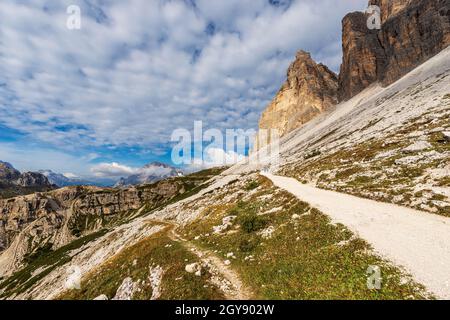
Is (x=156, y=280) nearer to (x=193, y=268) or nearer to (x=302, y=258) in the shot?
(x=193, y=268)

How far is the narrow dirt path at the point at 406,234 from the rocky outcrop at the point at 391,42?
5676 inches

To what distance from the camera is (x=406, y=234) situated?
15930 mm

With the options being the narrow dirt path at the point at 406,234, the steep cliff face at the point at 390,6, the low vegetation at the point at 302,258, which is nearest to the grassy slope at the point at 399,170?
the narrow dirt path at the point at 406,234

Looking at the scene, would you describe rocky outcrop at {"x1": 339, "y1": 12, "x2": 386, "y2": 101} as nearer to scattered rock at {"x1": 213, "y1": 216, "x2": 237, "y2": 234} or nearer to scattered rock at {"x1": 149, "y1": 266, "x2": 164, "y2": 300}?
scattered rock at {"x1": 213, "y1": 216, "x2": 237, "y2": 234}

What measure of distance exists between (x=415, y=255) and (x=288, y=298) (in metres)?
7.72

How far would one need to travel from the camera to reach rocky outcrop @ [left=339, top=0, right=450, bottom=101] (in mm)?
121688

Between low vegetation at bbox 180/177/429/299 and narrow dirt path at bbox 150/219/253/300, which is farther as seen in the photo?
narrow dirt path at bbox 150/219/253/300

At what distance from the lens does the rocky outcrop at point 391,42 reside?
122m

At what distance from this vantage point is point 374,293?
1113 cm

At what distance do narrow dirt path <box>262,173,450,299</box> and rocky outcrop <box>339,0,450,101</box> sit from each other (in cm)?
14418

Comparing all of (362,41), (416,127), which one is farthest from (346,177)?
(362,41)

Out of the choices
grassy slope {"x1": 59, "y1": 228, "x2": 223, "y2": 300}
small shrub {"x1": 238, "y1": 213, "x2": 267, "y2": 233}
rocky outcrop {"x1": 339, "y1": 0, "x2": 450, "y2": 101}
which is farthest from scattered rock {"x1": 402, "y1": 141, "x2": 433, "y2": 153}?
rocky outcrop {"x1": 339, "y1": 0, "x2": 450, "y2": 101}

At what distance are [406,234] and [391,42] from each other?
182 m
